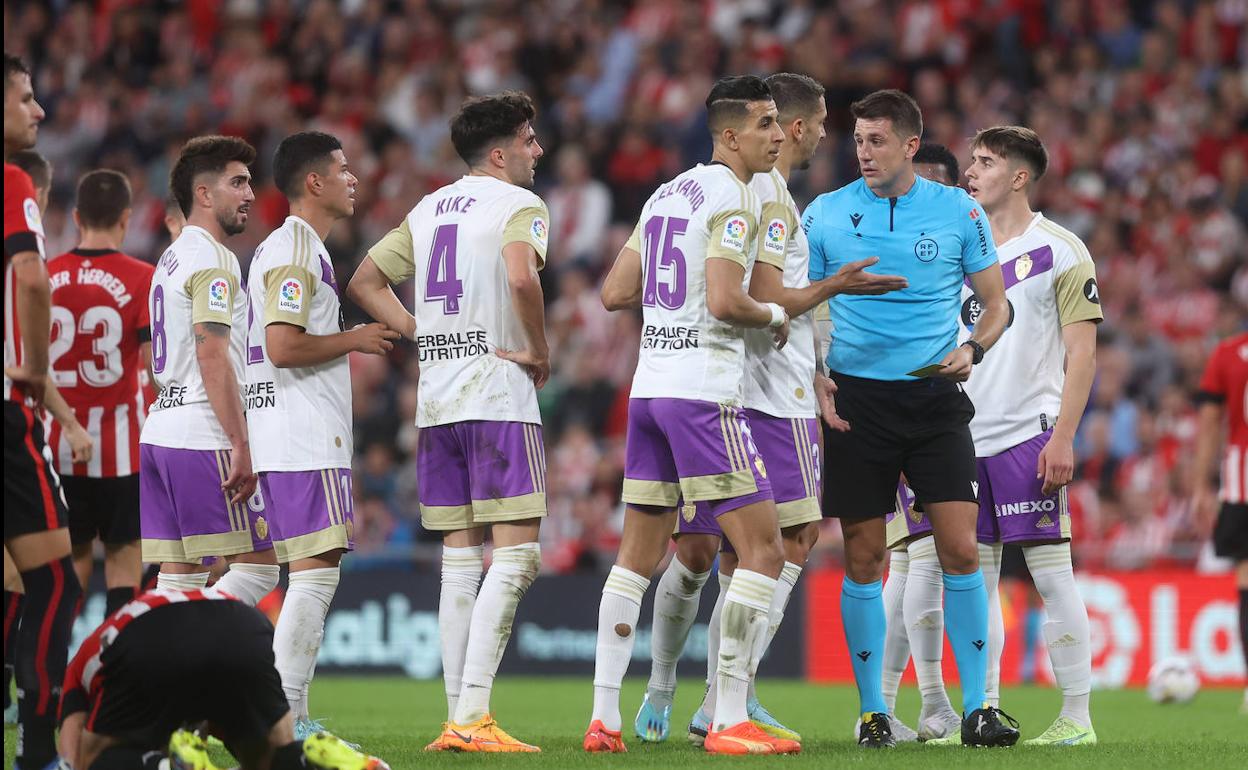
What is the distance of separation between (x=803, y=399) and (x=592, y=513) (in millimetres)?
8614

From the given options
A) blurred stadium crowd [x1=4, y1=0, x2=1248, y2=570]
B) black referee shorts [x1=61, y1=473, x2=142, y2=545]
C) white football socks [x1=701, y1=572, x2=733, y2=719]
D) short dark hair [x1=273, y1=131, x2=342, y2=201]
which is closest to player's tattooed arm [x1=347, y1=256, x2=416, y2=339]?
short dark hair [x1=273, y1=131, x2=342, y2=201]

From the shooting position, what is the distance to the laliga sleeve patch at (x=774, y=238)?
23.9 feet

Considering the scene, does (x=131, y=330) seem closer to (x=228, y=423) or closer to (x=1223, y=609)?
(x=228, y=423)

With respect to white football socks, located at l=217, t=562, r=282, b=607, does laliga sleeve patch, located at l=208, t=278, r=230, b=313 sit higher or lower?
higher

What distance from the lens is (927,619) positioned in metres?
8.10

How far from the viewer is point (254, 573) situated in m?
7.94

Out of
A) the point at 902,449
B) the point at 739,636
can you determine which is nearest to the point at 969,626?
the point at 902,449

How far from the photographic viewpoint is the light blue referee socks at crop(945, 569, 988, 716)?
24.9 ft

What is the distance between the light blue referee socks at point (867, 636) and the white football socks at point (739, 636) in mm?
739

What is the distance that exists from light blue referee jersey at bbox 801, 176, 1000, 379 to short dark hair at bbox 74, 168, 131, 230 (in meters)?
3.92

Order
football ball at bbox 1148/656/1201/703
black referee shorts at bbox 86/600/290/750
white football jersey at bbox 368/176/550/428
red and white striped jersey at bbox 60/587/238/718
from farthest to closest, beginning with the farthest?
football ball at bbox 1148/656/1201/703
white football jersey at bbox 368/176/550/428
red and white striped jersey at bbox 60/587/238/718
black referee shorts at bbox 86/600/290/750

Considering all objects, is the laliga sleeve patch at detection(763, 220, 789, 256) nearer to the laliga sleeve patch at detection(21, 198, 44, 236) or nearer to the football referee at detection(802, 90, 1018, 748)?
the football referee at detection(802, 90, 1018, 748)

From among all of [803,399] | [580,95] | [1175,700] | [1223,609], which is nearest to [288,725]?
[803,399]

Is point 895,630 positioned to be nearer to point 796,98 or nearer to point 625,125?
point 796,98
